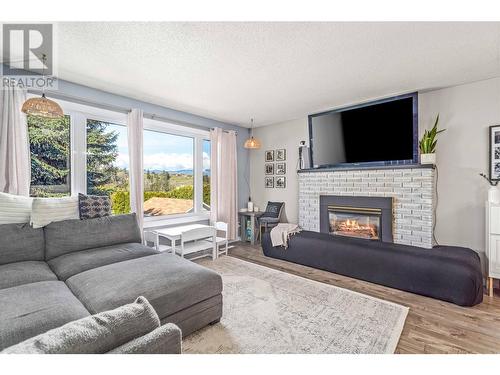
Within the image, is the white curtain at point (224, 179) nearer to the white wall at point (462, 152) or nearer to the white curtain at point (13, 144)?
the white curtain at point (13, 144)

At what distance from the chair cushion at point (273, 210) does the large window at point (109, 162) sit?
7.86ft

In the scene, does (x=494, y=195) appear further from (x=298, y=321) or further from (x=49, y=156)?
(x=49, y=156)

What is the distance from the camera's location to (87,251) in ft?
7.65

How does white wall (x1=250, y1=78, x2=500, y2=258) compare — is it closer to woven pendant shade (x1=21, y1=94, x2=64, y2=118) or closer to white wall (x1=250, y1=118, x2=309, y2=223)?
white wall (x1=250, y1=118, x2=309, y2=223)

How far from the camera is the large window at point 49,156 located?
2.71m

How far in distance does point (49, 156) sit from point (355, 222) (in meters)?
4.06

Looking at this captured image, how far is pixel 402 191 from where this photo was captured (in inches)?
124

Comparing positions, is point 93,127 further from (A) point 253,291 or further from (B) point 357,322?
(B) point 357,322

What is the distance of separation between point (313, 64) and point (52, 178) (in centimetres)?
313

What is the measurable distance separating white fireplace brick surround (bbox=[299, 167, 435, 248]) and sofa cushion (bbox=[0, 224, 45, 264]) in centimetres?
355

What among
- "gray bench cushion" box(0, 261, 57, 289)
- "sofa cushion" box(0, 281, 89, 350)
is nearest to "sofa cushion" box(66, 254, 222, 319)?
"sofa cushion" box(0, 281, 89, 350)

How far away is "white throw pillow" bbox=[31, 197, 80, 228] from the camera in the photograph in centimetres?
227

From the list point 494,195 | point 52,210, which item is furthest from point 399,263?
point 52,210
